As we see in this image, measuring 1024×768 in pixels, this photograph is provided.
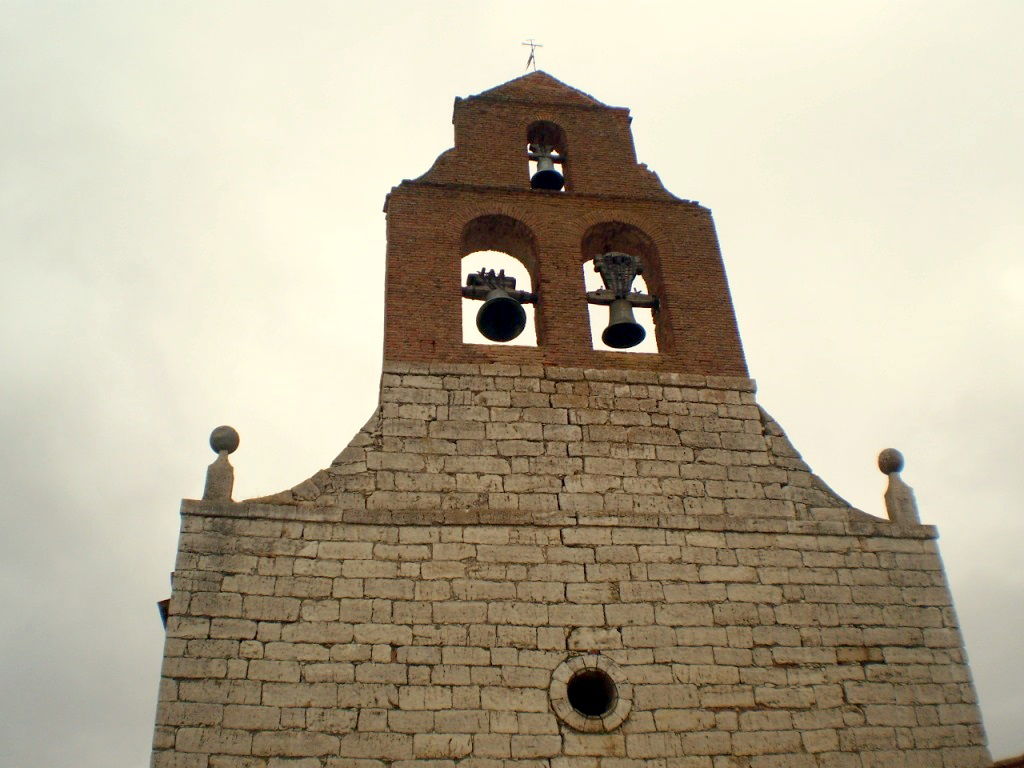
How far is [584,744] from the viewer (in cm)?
648

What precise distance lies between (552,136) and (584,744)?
675 cm

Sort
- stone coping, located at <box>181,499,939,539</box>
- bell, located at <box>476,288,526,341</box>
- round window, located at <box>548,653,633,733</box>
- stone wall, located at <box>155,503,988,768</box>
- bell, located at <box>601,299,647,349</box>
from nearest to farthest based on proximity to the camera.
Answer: stone wall, located at <box>155,503,988,768</box> < round window, located at <box>548,653,633,733</box> < stone coping, located at <box>181,499,939,539</box> < bell, located at <box>476,288,526,341</box> < bell, located at <box>601,299,647,349</box>

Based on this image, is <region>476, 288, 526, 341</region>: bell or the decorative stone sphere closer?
the decorative stone sphere

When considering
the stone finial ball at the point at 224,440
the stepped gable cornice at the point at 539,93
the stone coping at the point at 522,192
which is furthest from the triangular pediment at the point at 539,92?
the stone finial ball at the point at 224,440

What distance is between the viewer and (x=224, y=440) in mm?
7574

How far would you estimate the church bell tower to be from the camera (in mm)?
6449

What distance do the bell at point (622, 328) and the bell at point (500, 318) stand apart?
34.8 inches

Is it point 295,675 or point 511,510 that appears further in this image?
point 511,510

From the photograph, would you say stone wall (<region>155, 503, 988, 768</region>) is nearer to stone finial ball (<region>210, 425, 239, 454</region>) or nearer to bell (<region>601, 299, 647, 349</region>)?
stone finial ball (<region>210, 425, 239, 454</region>)

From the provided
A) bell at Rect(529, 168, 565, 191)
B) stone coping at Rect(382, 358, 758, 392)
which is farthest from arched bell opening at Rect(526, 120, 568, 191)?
stone coping at Rect(382, 358, 758, 392)

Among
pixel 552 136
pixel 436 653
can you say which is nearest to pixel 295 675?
pixel 436 653

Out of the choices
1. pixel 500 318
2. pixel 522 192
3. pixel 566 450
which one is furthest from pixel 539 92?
pixel 566 450

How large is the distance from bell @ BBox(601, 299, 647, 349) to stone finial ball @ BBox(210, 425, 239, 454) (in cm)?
364

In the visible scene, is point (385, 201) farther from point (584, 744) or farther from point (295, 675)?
point (584, 744)
